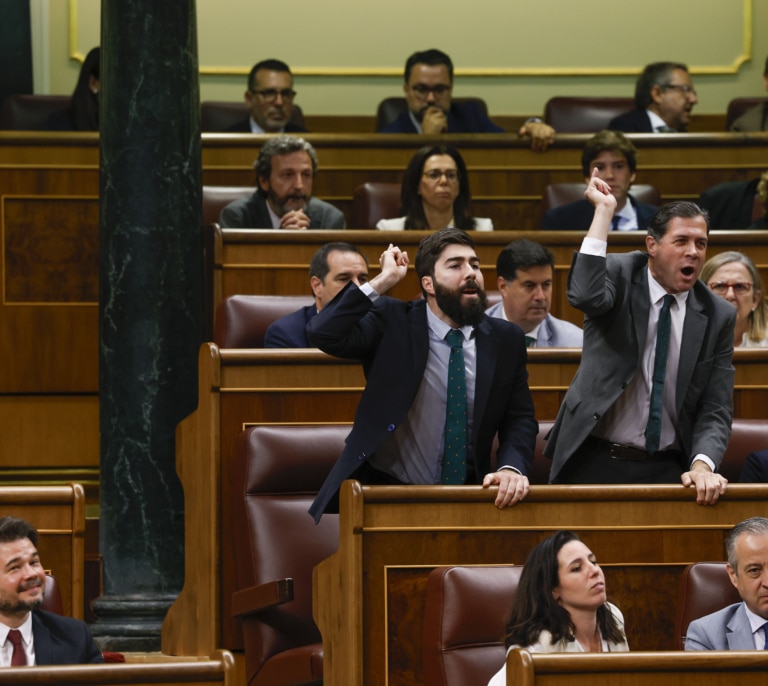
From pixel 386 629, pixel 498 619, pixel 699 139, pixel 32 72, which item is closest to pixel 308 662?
pixel 386 629

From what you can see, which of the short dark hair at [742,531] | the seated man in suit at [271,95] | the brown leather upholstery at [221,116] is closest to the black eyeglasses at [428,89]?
the seated man in suit at [271,95]

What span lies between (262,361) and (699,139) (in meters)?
1.57

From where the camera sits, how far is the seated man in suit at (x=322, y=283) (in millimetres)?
2523

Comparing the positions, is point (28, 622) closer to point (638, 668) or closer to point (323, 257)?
point (638, 668)

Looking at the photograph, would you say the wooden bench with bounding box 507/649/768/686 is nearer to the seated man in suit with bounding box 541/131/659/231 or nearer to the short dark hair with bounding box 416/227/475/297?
the short dark hair with bounding box 416/227/475/297

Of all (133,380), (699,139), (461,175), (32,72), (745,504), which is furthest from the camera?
(32,72)

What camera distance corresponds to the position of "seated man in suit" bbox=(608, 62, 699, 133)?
374 centimetres

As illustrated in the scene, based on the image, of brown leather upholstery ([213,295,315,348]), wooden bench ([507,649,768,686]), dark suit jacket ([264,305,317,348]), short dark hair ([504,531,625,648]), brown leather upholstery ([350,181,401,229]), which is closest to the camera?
wooden bench ([507,649,768,686])

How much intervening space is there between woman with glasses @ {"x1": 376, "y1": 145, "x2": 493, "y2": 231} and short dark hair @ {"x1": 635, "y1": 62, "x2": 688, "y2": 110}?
34.1 inches

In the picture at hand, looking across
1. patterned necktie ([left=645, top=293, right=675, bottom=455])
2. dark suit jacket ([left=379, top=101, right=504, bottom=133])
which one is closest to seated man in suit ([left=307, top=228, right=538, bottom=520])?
patterned necktie ([left=645, top=293, right=675, bottom=455])

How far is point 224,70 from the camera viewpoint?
14.7 feet

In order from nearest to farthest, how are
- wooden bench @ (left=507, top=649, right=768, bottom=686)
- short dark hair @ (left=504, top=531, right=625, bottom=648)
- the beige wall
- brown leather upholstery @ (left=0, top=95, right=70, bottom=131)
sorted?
wooden bench @ (left=507, top=649, right=768, bottom=686) < short dark hair @ (left=504, top=531, right=625, bottom=648) < brown leather upholstery @ (left=0, top=95, right=70, bottom=131) < the beige wall

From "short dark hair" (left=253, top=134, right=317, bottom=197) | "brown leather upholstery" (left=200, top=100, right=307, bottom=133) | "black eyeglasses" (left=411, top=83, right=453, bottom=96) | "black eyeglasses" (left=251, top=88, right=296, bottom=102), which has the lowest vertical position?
"short dark hair" (left=253, top=134, right=317, bottom=197)

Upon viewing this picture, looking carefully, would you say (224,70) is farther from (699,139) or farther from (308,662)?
(308,662)
